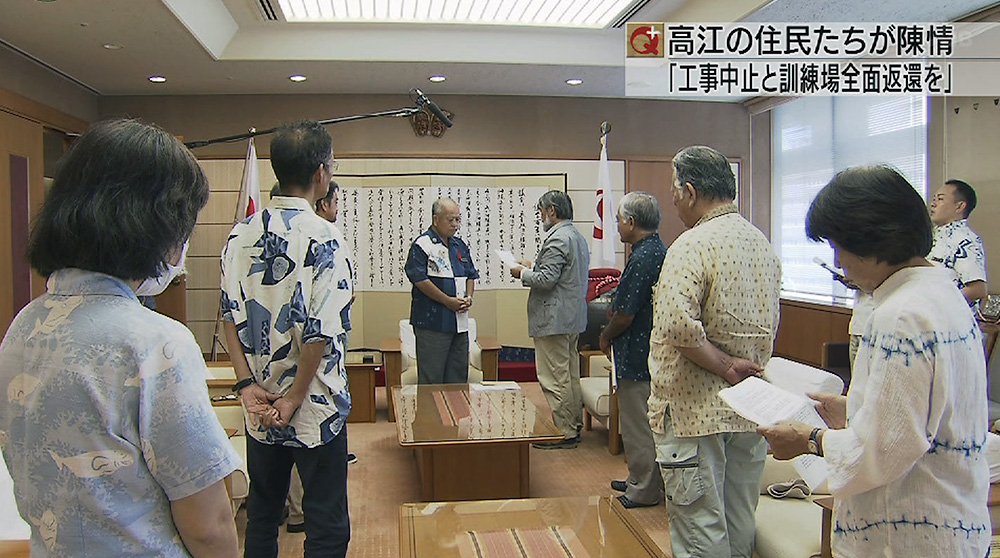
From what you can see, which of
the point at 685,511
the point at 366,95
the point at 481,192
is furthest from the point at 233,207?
the point at 685,511

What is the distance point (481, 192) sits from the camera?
648 cm

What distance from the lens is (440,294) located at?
402 centimetres

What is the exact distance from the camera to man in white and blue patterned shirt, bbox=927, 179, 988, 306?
3.98m

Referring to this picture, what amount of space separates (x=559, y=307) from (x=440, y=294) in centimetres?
66

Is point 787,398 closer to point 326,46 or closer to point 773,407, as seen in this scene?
point 773,407

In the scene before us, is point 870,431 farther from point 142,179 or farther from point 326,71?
point 326,71

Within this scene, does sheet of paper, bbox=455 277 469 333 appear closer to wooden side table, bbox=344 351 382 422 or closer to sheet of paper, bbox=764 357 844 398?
wooden side table, bbox=344 351 382 422

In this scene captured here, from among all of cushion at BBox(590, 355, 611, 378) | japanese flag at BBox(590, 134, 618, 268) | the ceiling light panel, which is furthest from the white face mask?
japanese flag at BBox(590, 134, 618, 268)

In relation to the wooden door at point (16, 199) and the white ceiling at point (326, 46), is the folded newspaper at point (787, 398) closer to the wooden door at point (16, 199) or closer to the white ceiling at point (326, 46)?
the white ceiling at point (326, 46)

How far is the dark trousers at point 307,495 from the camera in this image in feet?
6.30

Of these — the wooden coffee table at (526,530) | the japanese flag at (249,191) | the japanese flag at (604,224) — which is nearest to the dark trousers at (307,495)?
the wooden coffee table at (526,530)

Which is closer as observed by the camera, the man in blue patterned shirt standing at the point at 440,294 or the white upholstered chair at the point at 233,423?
the white upholstered chair at the point at 233,423

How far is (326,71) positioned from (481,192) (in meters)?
1.66

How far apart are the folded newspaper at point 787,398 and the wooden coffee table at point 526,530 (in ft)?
1.63
